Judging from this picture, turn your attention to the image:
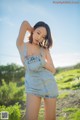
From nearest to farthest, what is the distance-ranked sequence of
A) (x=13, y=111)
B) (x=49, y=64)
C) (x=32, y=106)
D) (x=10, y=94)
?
(x=32, y=106), (x=49, y=64), (x=13, y=111), (x=10, y=94)

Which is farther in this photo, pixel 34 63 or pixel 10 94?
pixel 10 94

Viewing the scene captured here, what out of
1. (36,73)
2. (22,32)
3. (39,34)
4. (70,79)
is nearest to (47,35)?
(39,34)

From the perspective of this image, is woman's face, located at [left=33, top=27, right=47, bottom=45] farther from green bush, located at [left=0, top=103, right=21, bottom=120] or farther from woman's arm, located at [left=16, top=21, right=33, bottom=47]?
green bush, located at [left=0, top=103, right=21, bottom=120]

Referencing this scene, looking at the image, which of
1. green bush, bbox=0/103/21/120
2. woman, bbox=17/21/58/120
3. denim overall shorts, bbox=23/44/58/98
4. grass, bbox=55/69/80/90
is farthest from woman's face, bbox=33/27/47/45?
→ green bush, bbox=0/103/21/120

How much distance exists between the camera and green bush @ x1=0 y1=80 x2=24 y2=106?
2.69 m

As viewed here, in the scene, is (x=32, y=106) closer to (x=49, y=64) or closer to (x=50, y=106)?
(x=50, y=106)

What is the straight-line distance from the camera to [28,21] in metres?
2.66

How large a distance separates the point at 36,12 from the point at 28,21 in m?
0.11

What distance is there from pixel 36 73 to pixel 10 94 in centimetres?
47

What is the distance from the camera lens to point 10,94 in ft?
9.00

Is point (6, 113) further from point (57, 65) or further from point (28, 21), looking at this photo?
point (28, 21)

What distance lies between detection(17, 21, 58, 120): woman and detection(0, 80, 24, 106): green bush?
1.06 feet

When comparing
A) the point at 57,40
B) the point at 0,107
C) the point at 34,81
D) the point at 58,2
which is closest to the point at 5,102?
the point at 0,107

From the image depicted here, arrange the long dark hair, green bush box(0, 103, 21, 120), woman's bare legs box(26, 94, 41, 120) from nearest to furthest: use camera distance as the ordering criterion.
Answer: woman's bare legs box(26, 94, 41, 120) → the long dark hair → green bush box(0, 103, 21, 120)
